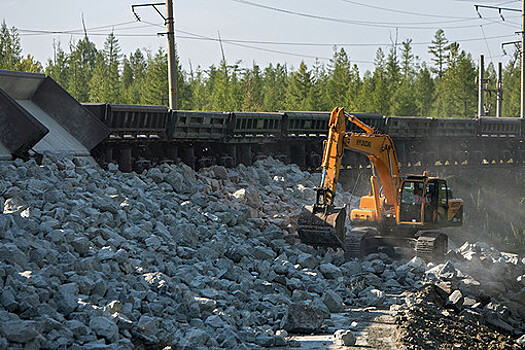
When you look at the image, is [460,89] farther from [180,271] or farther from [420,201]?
[180,271]

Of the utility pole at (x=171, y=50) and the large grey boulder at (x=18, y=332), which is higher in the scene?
the utility pole at (x=171, y=50)

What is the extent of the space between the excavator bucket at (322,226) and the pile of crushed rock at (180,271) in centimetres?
32

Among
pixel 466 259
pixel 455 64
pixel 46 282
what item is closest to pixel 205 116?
pixel 466 259

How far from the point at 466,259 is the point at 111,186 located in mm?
9290

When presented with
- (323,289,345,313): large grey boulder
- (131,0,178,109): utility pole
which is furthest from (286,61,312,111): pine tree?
(323,289,345,313): large grey boulder

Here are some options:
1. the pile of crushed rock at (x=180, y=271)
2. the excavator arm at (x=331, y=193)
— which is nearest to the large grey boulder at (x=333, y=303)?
the pile of crushed rock at (x=180, y=271)

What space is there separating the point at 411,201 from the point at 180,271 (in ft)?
24.9

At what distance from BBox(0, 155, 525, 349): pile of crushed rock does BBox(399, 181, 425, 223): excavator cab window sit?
1.25m

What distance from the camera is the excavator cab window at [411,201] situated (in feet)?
60.4

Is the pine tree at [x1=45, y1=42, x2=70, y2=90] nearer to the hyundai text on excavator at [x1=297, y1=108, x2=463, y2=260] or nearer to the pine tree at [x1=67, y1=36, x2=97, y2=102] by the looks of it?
the pine tree at [x1=67, y1=36, x2=97, y2=102]

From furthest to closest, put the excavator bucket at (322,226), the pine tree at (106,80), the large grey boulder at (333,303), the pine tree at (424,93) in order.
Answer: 1. the pine tree at (424,93)
2. the pine tree at (106,80)
3. the excavator bucket at (322,226)
4. the large grey boulder at (333,303)

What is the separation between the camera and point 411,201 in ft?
60.7

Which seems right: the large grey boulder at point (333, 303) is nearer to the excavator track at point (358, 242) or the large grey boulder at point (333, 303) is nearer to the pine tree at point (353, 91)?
the excavator track at point (358, 242)

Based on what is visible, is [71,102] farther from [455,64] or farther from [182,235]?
[455,64]
